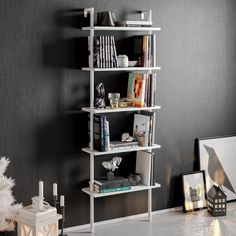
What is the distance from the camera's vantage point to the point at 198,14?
4816 mm

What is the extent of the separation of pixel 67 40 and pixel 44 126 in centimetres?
69

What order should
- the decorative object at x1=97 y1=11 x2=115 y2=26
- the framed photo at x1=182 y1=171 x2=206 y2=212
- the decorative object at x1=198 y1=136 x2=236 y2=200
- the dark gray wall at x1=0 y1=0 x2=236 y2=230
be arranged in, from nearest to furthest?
the dark gray wall at x1=0 y1=0 x2=236 y2=230, the decorative object at x1=97 y1=11 x2=115 y2=26, the framed photo at x1=182 y1=171 x2=206 y2=212, the decorative object at x1=198 y1=136 x2=236 y2=200

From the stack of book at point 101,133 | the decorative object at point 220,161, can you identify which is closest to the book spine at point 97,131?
the stack of book at point 101,133

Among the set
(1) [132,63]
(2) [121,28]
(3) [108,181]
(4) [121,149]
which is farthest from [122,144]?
(2) [121,28]

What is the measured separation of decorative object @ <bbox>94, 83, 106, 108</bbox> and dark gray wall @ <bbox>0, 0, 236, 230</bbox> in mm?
120

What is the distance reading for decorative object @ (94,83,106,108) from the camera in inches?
166

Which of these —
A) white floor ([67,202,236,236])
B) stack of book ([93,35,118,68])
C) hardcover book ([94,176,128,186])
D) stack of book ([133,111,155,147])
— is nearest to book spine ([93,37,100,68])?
stack of book ([93,35,118,68])

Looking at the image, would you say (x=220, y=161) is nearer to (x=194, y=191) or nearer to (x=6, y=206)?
(x=194, y=191)

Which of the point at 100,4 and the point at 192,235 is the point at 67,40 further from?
the point at 192,235

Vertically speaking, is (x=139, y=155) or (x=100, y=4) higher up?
(x=100, y=4)

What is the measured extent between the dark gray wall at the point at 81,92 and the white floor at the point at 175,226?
14 cm

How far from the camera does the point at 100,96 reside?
168 inches

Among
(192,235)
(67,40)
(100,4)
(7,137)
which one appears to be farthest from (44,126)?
(192,235)

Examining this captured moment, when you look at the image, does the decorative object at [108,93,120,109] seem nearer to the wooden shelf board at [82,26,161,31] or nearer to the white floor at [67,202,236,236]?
the wooden shelf board at [82,26,161,31]
